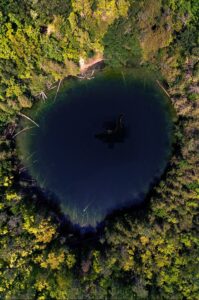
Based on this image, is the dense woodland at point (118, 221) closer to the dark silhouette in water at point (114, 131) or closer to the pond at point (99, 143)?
the pond at point (99, 143)

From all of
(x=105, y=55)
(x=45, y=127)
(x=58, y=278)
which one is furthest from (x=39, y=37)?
(x=58, y=278)

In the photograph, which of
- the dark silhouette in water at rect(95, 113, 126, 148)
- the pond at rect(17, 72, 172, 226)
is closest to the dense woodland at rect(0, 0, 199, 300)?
the pond at rect(17, 72, 172, 226)

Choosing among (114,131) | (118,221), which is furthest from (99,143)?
(118,221)

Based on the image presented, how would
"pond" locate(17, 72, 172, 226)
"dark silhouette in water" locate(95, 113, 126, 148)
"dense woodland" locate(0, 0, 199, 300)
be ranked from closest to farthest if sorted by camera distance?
"dense woodland" locate(0, 0, 199, 300) → "dark silhouette in water" locate(95, 113, 126, 148) → "pond" locate(17, 72, 172, 226)

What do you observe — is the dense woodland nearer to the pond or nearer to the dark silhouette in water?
the pond

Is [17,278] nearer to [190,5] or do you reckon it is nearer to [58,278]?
[58,278]

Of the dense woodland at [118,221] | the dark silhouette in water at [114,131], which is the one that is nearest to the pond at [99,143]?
the dark silhouette in water at [114,131]

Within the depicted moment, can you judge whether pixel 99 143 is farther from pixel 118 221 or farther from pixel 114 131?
pixel 118 221
